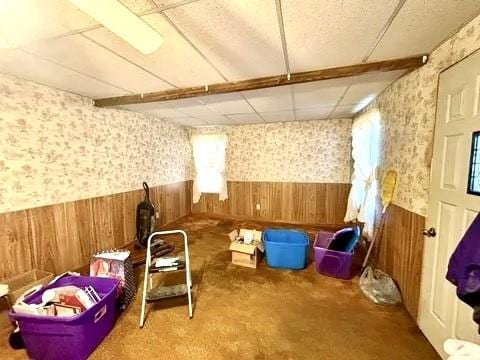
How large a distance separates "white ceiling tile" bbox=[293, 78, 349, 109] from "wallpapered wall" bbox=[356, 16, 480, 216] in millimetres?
540

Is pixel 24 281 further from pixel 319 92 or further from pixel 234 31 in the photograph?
pixel 319 92

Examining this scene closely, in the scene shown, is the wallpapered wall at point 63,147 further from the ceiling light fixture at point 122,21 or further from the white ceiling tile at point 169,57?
the ceiling light fixture at point 122,21

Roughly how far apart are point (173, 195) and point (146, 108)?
197cm

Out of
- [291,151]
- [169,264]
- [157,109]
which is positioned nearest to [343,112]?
[291,151]

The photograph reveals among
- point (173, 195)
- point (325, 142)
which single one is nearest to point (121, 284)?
point (173, 195)

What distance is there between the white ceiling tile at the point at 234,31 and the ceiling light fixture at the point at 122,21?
203mm

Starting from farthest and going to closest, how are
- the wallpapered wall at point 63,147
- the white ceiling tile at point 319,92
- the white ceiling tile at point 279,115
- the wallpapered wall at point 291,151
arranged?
the wallpapered wall at point 291,151 < the white ceiling tile at point 279,115 < the white ceiling tile at point 319,92 < the wallpapered wall at point 63,147

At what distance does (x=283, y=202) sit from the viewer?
469 cm

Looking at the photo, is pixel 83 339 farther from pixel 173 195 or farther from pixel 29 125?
pixel 173 195

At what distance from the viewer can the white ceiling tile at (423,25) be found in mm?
1138

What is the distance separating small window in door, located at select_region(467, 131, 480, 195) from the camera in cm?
124

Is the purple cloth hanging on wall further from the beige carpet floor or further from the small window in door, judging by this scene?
the beige carpet floor

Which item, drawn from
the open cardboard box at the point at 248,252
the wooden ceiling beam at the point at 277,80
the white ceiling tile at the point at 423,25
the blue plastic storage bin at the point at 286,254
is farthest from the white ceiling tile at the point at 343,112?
the open cardboard box at the point at 248,252

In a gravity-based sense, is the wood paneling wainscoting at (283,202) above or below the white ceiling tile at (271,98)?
below
